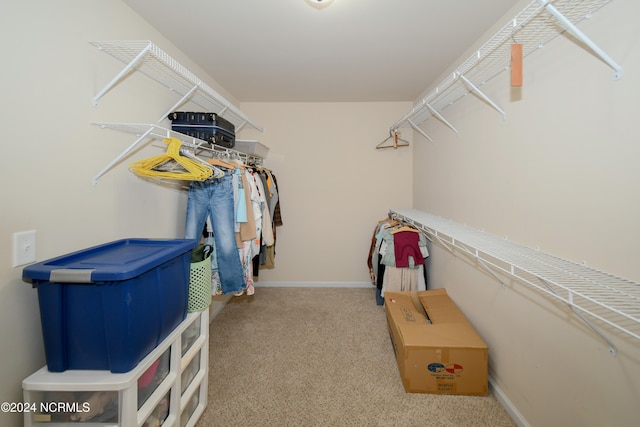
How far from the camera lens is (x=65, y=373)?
0.95 meters

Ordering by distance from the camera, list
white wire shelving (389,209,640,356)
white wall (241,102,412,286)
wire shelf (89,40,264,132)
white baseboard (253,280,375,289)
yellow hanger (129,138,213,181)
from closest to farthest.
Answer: white wire shelving (389,209,640,356) < wire shelf (89,40,264,132) < yellow hanger (129,138,213,181) < white wall (241,102,412,286) < white baseboard (253,280,375,289)

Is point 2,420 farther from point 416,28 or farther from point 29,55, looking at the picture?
point 416,28

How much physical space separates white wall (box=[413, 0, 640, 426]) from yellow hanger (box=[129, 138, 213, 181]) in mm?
1771

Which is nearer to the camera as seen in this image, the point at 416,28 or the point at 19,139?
the point at 19,139

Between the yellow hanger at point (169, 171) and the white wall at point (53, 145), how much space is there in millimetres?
208

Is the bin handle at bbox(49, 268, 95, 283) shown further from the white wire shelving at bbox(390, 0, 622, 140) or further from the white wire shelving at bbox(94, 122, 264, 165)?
the white wire shelving at bbox(390, 0, 622, 140)

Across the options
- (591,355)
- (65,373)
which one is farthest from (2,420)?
(591,355)

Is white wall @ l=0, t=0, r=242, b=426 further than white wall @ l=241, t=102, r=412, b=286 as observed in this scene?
No

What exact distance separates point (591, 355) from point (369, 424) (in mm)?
1129

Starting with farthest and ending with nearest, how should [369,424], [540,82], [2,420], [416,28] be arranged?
[416,28] → [369,424] → [540,82] → [2,420]

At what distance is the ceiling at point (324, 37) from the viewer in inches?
61.5

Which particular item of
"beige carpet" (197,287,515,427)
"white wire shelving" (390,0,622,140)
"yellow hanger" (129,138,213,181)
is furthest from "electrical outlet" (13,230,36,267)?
"white wire shelving" (390,0,622,140)

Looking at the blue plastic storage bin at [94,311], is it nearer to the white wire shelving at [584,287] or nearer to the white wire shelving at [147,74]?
the white wire shelving at [147,74]

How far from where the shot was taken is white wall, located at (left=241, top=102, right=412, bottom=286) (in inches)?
133
